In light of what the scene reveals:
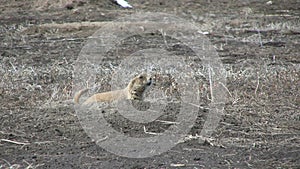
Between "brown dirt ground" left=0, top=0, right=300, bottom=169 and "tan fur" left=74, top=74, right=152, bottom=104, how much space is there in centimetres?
26

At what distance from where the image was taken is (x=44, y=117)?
25.1ft

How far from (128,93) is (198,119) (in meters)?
1.30

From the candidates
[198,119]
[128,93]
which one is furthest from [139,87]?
[198,119]

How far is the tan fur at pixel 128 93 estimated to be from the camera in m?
8.06

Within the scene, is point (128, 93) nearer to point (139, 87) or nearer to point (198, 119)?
point (139, 87)

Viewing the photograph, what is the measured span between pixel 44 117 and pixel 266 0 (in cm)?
1681

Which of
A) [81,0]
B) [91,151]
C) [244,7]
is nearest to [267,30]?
[244,7]

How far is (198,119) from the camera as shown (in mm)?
7488

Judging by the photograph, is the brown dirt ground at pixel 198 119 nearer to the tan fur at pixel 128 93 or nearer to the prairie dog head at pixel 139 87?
the tan fur at pixel 128 93

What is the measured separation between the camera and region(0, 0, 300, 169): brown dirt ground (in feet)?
20.5

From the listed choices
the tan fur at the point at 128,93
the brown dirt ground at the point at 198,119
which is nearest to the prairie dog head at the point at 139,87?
the tan fur at the point at 128,93

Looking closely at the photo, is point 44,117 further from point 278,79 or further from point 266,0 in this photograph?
point 266,0

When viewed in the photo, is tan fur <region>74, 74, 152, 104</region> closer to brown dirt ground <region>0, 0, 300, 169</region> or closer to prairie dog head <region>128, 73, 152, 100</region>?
prairie dog head <region>128, 73, 152, 100</region>

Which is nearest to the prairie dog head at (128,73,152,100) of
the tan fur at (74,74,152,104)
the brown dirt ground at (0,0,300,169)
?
the tan fur at (74,74,152,104)
